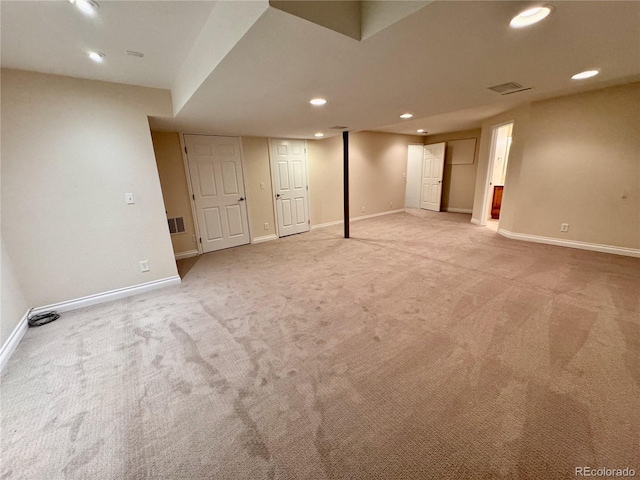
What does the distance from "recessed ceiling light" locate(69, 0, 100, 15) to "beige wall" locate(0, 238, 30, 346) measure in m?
2.26

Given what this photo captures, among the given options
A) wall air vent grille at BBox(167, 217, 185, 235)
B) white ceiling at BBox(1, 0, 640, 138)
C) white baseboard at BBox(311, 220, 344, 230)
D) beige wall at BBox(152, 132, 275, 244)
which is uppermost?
white ceiling at BBox(1, 0, 640, 138)

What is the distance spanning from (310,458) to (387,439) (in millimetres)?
406

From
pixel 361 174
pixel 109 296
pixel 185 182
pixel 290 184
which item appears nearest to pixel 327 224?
pixel 290 184

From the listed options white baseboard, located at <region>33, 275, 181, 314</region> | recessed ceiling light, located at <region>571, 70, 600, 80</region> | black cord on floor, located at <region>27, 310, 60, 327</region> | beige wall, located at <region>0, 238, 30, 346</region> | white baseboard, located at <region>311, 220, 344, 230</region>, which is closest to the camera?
beige wall, located at <region>0, 238, 30, 346</region>

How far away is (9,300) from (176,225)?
7.26ft

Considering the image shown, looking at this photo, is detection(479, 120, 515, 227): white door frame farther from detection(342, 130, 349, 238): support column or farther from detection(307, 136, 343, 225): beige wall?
detection(307, 136, 343, 225): beige wall

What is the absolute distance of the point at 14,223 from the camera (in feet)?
7.79

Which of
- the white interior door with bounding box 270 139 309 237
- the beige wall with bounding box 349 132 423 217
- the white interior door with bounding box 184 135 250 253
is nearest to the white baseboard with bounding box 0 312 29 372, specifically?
the white interior door with bounding box 184 135 250 253

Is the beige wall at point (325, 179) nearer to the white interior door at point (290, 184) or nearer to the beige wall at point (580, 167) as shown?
the white interior door at point (290, 184)

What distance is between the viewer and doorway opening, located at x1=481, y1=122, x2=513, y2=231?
5408mm

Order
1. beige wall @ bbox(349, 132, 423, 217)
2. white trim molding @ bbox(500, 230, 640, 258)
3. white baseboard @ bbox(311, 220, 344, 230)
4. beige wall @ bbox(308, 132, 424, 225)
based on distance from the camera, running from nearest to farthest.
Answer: white trim molding @ bbox(500, 230, 640, 258)
beige wall @ bbox(308, 132, 424, 225)
white baseboard @ bbox(311, 220, 344, 230)
beige wall @ bbox(349, 132, 423, 217)

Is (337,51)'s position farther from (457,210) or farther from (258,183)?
(457,210)

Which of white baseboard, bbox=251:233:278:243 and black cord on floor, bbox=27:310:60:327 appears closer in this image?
black cord on floor, bbox=27:310:60:327

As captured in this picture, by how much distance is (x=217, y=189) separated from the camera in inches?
177
